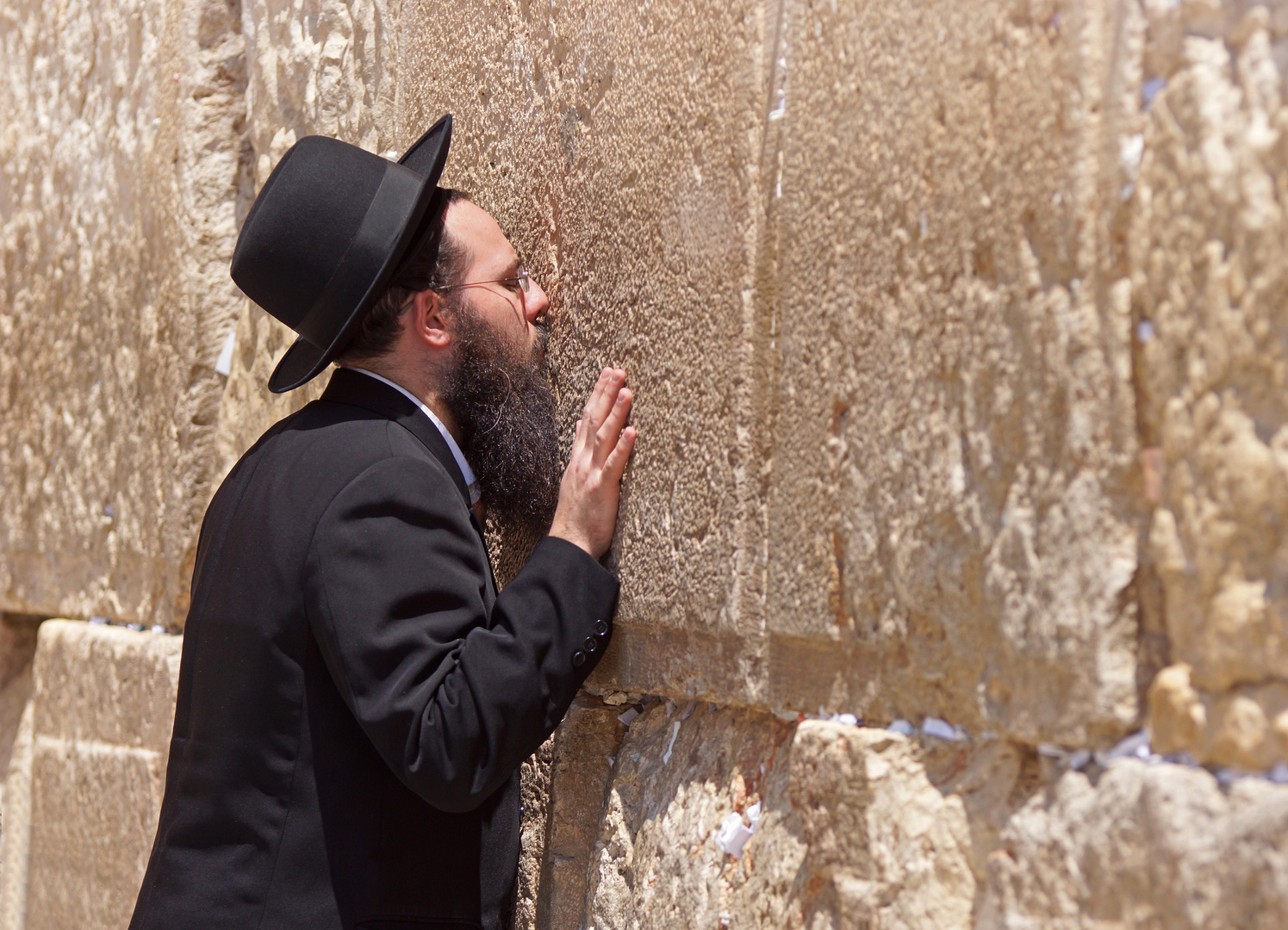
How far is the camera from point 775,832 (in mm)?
1591

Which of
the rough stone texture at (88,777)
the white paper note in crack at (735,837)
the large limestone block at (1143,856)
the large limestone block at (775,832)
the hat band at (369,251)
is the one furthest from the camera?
the rough stone texture at (88,777)

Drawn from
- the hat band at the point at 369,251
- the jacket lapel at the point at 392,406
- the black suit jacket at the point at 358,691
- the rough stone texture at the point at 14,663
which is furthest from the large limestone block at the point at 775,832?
the rough stone texture at the point at 14,663

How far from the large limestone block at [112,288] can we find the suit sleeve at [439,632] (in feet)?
4.45

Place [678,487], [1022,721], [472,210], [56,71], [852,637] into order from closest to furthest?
[1022,721]
[852,637]
[678,487]
[472,210]
[56,71]

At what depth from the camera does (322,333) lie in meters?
2.05

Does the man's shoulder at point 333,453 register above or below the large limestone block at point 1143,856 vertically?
above

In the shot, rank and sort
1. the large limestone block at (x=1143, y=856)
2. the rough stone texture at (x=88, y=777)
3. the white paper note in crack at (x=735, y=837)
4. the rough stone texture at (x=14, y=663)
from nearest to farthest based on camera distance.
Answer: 1. the large limestone block at (x=1143, y=856)
2. the white paper note in crack at (x=735, y=837)
3. the rough stone texture at (x=88, y=777)
4. the rough stone texture at (x=14, y=663)

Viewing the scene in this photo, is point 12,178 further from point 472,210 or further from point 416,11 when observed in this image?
point 472,210

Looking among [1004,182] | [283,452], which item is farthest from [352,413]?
[1004,182]

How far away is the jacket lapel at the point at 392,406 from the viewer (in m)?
2.02

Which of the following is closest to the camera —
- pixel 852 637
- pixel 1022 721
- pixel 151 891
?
pixel 1022 721

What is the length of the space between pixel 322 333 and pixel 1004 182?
1212mm

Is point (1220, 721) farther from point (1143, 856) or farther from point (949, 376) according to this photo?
point (949, 376)

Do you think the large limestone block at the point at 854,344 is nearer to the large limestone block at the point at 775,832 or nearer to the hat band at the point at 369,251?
the large limestone block at the point at 775,832
